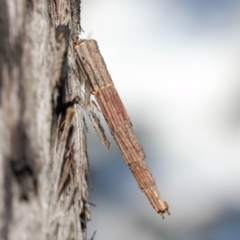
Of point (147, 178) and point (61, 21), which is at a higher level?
point (61, 21)

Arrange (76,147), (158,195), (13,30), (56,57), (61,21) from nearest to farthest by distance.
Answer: (13,30)
(56,57)
(76,147)
(61,21)
(158,195)

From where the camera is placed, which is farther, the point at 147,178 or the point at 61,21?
the point at 147,178

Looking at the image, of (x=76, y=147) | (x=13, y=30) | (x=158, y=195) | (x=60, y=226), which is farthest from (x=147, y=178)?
(x=13, y=30)

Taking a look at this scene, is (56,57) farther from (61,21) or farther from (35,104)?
(61,21)

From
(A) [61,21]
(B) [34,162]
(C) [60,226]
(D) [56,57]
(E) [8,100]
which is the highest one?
(A) [61,21]

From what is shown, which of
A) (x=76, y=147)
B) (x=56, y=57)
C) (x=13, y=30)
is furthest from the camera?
(x=76, y=147)

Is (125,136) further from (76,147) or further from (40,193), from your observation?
(40,193)
